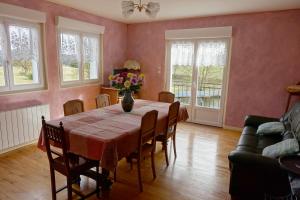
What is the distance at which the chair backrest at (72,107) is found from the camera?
273cm

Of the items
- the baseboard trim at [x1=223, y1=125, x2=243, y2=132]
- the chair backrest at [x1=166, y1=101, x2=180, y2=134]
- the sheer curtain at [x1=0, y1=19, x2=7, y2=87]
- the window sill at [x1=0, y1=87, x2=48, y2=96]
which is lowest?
the baseboard trim at [x1=223, y1=125, x2=243, y2=132]

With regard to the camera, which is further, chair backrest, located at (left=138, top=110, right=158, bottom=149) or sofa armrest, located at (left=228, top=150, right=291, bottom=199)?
chair backrest, located at (left=138, top=110, right=158, bottom=149)

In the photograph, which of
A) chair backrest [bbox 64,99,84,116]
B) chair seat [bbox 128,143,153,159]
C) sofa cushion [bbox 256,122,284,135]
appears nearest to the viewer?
chair seat [bbox 128,143,153,159]

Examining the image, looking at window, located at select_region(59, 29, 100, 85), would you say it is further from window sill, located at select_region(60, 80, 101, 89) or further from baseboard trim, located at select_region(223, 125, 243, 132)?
baseboard trim, located at select_region(223, 125, 243, 132)

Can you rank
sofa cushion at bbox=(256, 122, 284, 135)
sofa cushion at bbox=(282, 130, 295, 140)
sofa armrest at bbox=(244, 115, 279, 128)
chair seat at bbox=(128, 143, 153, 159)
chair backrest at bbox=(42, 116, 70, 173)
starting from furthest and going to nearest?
sofa armrest at bbox=(244, 115, 279, 128), sofa cushion at bbox=(256, 122, 284, 135), sofa cushion at bbox=(282, 130, 295, 140), chair seat at bbox=(128, 143, 153, 159), chair backrest at bbox=(42, 116, 70, 173)

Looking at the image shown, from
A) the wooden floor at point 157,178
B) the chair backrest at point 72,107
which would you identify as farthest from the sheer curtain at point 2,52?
the chair backrest at point 72,107

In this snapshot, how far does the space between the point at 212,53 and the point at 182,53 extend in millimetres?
697

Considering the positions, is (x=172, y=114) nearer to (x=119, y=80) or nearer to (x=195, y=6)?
(x=119, y=80)

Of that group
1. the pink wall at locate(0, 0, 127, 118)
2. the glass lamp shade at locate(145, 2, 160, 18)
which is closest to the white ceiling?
the pink wall at locate(0, 0, 127, 118)

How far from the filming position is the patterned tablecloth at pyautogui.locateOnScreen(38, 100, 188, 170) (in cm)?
192

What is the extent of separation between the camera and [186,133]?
4.32m

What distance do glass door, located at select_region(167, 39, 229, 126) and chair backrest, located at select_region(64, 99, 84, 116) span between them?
2.82 m

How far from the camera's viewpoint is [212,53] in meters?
4.57

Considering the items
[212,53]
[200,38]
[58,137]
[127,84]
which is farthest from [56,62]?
[212,53]
